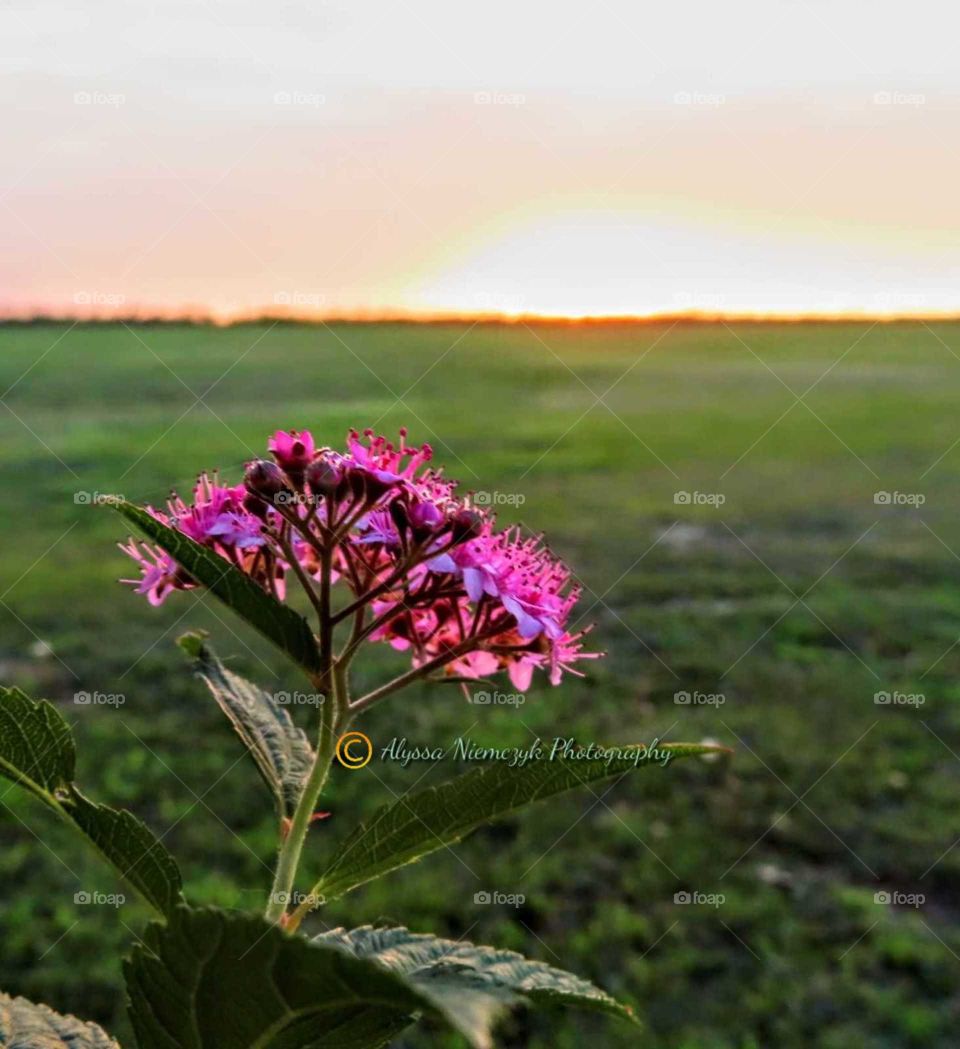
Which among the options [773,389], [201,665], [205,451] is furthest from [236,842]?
[773,389]

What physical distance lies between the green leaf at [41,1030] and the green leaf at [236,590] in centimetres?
38

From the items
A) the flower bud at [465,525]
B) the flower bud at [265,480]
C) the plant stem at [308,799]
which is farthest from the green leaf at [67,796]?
the flower bud at [465,525]

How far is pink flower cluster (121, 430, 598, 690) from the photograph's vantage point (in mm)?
1248

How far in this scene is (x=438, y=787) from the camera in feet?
3.50

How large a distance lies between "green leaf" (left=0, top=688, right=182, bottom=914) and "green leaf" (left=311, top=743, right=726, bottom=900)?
0.47 feet

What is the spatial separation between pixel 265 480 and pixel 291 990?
1.87ft

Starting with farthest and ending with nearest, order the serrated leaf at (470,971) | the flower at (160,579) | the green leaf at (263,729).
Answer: the flower at (160,579) < the green leaf at (263,729) < the serrated leaf at (470,971)

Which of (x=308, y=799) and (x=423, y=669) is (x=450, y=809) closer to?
(x=308, y=799)

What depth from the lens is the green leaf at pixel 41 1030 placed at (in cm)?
103

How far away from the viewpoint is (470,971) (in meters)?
0.99

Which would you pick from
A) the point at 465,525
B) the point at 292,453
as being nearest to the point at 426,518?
the point at 465,525

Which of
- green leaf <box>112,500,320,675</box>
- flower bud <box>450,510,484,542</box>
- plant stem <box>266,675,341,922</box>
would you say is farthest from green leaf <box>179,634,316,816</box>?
flower bud <box>450,510,484,542</box>

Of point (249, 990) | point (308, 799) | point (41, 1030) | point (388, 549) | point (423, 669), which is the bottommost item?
point (41, 1030)

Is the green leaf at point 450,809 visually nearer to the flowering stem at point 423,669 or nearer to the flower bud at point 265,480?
the flowering stem at point 423,669
